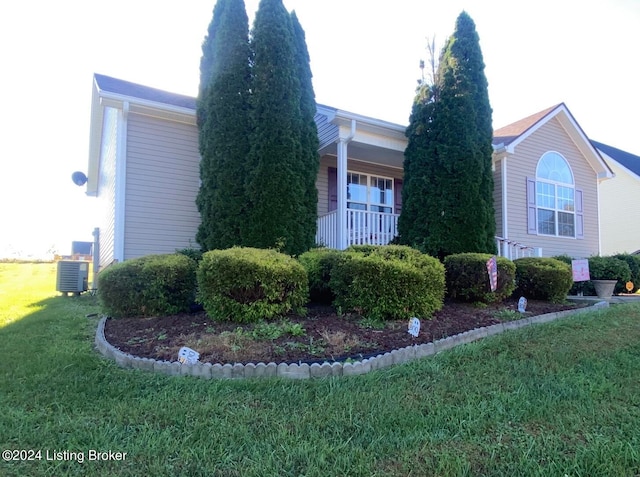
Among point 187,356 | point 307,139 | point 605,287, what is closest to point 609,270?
point 605,287

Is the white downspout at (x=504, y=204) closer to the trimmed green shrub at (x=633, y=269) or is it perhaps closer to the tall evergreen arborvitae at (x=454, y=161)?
the tall evergreen arborvitae at (x=454, y=161)

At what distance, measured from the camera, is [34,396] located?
313 cm

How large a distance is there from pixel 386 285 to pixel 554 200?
32.2ft

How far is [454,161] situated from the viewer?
28.2 ft

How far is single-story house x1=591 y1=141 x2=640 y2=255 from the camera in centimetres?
1820

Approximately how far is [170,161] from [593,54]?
912 centimetres

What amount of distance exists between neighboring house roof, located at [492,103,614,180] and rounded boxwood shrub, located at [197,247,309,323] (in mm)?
8343

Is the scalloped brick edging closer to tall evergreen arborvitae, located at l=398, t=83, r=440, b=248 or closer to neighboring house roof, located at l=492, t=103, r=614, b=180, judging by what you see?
tall evergreen arborvitae, located at l=398, t=83, r=440, b=248

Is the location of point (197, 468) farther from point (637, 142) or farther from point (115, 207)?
point (637, 142)

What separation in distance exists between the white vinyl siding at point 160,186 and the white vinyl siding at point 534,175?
796 centimetres

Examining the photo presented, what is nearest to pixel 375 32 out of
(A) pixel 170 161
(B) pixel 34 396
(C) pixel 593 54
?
(C) pixel 593 54

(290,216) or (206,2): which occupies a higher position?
(206,2)

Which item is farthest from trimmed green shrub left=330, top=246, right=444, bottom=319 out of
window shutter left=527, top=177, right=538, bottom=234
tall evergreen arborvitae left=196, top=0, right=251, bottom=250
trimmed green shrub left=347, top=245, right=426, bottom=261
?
window shutter left=527, top=177, right=538, bottom=234

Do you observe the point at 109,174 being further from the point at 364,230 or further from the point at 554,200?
the point at 554,200
